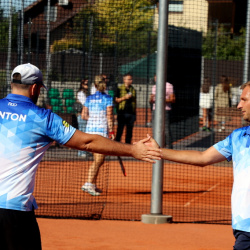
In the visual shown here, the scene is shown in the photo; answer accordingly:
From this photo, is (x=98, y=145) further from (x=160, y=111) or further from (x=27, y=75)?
(x=160, y=111)

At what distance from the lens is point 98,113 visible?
32.0 feet

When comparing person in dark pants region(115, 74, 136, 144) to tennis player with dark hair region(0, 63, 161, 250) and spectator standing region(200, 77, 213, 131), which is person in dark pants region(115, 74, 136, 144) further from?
tennis player with dark hair region(0, 63, 161, 250)

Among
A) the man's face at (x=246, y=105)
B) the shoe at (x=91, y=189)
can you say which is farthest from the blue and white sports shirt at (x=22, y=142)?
the shoe at (x=91, y=189)

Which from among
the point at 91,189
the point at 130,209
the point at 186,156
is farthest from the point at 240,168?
the point at 91,189

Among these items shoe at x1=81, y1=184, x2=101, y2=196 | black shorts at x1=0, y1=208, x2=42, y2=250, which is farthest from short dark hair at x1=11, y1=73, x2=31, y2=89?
shoe at x1=81, y1=184, x2=101, y2=196

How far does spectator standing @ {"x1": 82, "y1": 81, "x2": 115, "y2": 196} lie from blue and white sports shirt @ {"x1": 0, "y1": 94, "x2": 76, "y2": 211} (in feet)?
18.8

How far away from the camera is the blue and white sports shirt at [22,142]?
12.1ft

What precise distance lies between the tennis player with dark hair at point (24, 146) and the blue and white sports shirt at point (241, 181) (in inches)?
32.4

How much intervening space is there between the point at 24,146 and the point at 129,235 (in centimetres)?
379

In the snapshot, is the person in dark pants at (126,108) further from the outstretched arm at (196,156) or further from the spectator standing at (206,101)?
the outstretched arm at (196,156)

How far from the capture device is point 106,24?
39.0 ft

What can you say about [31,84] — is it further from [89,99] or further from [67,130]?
[89,99]

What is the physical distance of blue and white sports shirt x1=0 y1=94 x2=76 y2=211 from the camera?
12.1ft

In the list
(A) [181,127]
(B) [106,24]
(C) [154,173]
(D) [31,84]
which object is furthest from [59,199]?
(A) [181,127]
